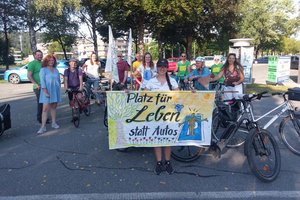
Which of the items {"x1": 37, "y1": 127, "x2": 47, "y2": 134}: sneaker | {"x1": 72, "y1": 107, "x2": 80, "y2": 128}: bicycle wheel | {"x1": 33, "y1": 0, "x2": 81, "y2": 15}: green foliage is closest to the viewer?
{"x1": 37, "y1": 127, "x2": 47, "y2": 134}: sneaker

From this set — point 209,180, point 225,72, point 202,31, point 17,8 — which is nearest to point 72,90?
point 225,72

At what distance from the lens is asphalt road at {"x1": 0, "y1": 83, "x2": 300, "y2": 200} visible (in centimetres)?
382

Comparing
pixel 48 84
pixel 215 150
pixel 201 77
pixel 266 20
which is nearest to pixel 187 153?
pixel 215 150

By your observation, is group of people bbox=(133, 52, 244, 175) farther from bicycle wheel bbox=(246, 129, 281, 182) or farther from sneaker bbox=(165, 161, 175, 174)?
bicycle wheel bbox=(246, 129, 281, 182)

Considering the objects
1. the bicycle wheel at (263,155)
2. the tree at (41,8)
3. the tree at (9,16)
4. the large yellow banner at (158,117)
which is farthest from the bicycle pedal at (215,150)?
the tree at (9,16)

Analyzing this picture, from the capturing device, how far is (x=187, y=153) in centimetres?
494

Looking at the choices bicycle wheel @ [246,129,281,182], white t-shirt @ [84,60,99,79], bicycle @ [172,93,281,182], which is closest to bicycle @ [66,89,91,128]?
white t-shirt @ [84,60,99,79]

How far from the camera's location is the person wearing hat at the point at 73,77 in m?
7.43

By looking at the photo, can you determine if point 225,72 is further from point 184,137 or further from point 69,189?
point 69,189

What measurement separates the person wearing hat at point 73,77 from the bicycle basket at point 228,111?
12.7ft

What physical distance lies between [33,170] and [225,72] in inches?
166

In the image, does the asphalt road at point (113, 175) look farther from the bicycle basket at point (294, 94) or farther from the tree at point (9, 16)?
the tree at point (9, 16)

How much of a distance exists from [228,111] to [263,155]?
3.72 feet

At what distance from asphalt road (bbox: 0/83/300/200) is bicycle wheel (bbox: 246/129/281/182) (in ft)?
0.50
